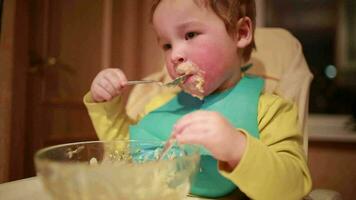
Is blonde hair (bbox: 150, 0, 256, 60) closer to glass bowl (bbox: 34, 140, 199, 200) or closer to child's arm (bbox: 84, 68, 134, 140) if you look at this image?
child's arm (bbox: 84, 68, 134, 140)

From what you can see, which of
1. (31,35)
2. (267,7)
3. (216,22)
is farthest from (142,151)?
(267,7)

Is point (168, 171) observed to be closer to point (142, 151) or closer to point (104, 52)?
point (142, 151)

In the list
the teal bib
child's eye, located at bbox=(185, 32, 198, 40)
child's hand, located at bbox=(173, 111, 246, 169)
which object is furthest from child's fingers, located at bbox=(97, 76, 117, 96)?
child's hand, located at bbox=(173, 111, 246, 169)

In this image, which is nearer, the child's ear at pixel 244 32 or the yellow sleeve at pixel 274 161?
the yellow sleeve at pixel 274 161

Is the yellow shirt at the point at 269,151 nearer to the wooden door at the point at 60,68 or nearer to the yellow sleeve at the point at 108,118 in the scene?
the yellow sleeve at the point at 108,118

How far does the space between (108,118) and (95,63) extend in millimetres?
450

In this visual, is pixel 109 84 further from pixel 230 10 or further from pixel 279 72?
pixel 279 72

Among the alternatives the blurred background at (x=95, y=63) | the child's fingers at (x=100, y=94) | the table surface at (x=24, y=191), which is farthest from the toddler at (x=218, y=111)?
the blurred background at (x=95, y=63)

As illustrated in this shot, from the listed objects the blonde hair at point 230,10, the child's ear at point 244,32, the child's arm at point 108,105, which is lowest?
the child's arm at point 108,105

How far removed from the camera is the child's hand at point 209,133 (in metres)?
0.53

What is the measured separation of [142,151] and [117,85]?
213mm

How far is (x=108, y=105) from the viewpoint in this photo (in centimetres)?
87

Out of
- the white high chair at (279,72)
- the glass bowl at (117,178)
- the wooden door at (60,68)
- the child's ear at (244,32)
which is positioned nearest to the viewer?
the glass bowl at (117,178)

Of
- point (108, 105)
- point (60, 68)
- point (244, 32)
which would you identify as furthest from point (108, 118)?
point (60, 68)
